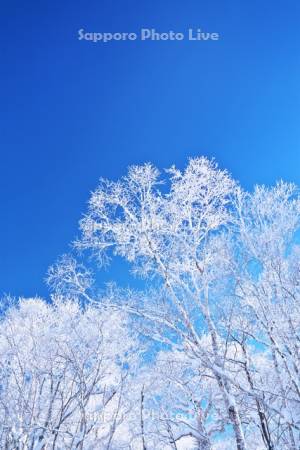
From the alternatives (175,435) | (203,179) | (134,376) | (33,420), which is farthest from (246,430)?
(203,179)

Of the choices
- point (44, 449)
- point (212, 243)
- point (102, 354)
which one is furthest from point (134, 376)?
point (212, 243)

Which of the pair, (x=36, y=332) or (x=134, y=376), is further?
(x=36, y=332)

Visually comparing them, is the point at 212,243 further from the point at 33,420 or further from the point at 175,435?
the point at 175,435

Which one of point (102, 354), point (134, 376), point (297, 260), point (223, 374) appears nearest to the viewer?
point (223, 374)

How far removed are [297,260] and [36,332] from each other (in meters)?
9.73

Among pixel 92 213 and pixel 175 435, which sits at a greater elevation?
pixel 92 213

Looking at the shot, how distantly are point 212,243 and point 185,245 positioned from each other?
0.70m

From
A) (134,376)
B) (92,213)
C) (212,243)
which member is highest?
(92,213)

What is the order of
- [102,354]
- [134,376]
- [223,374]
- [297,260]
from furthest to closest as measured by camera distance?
[134,376] < [102,354] < [297,260] < [223,374]

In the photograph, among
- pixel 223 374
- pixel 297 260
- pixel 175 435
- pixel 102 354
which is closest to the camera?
pixel 223 374

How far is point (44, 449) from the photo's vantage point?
9922mm

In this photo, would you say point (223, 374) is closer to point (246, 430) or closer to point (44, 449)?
point (44, 449)

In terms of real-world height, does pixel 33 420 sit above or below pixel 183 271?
below

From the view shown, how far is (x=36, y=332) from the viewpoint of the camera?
13273 mm
